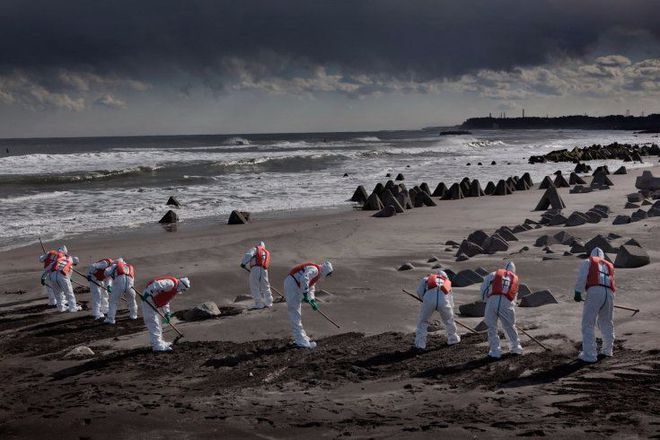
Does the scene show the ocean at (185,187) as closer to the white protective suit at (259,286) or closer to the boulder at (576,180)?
the boulder at (576,180)

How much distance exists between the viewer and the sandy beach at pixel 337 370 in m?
8.59

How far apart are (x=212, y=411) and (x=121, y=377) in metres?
2.32

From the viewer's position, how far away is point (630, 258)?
51.6 ft

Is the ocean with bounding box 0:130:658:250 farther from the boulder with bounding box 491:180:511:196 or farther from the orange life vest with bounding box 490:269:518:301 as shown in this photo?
the orange life vest with bounding box 490:269:518:301

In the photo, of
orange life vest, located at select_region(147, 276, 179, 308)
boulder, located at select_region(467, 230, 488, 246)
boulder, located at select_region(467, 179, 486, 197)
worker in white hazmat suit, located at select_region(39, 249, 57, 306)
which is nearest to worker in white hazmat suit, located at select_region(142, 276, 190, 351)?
orange life vest, located at select_region(147, 276, 179, 308)

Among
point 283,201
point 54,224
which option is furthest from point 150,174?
point 54,224

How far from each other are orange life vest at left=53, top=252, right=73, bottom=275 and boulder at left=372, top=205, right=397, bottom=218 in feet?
48.8

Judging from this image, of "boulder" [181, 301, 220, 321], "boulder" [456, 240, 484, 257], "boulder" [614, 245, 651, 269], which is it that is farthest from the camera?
"boulder" [456, 240, 484, 257]

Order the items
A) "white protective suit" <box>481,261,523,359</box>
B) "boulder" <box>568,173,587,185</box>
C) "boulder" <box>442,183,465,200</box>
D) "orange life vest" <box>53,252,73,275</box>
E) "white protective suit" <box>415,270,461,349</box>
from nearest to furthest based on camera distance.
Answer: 1. "white protective suit" <box>481,261,523,359</box>
2. "white protective suit" <box>415,270,461,349</box>
3. "orange life vest" <box>53,252,73,275</box>
4. "boulder" <box>442,183,465,200</box>
5. "boulder" <box>568,173,587,185</box>

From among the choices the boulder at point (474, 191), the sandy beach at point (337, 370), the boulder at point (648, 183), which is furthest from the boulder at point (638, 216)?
the boulder at point (474, 191)

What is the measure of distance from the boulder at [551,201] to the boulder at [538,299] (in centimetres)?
1558

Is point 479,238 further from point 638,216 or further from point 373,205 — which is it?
point 373,205

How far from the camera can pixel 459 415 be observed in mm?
8664

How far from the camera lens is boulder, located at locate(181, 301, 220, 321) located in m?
14.0
